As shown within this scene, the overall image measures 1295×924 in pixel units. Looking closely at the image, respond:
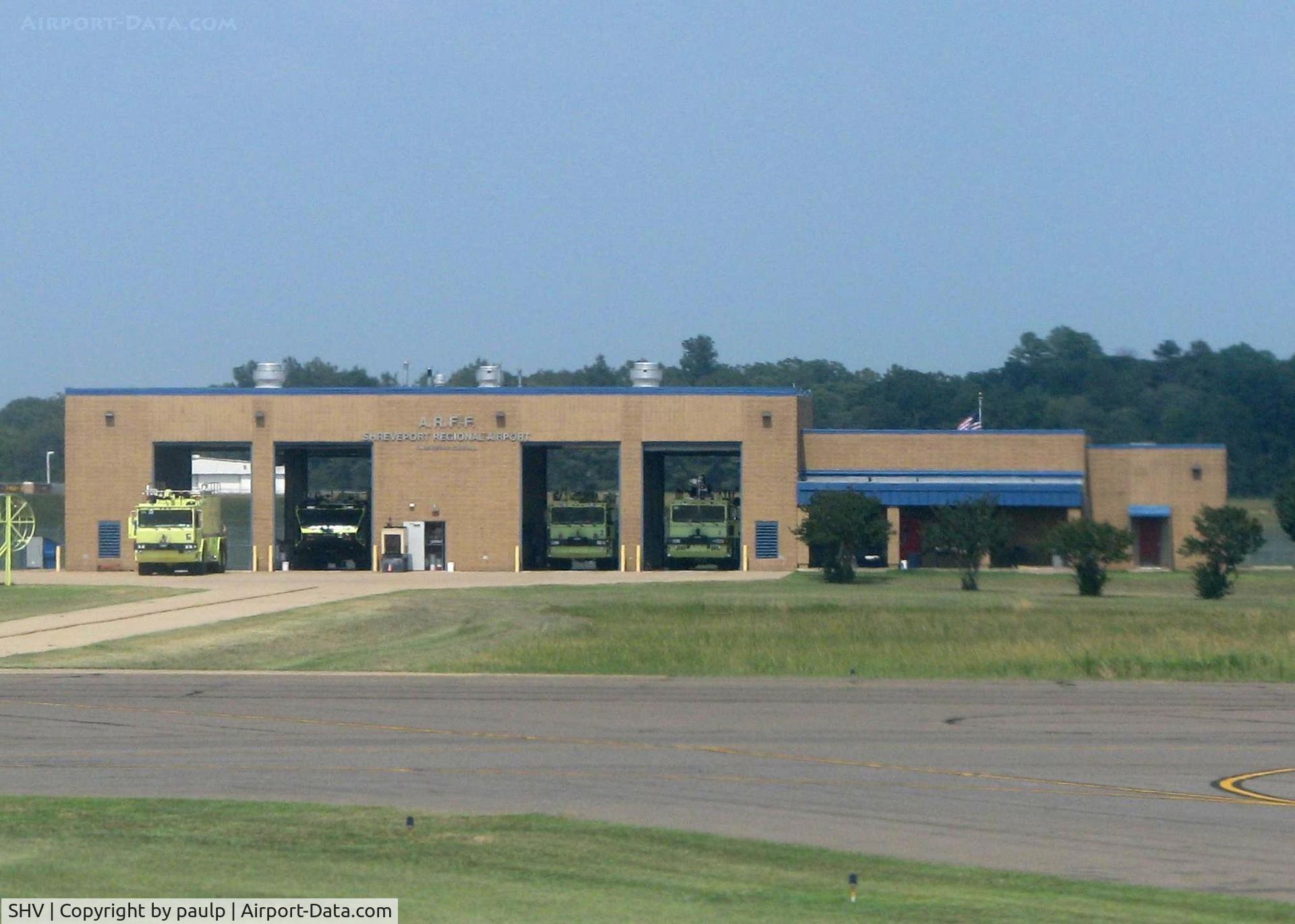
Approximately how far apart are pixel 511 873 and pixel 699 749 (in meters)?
6.96

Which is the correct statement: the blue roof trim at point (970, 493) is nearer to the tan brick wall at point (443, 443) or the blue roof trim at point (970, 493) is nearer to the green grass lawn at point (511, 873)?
the tan brick wall at point (443, 443)

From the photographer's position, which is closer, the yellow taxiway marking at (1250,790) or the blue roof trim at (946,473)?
the yellow taxiway marking at (1250,790)

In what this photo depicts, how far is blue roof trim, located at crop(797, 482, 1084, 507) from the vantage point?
66.6 m

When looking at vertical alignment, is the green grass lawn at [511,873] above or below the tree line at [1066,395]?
below

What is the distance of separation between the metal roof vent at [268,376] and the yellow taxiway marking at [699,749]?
48725 millimetres

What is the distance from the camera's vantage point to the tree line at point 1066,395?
127250 millimetres

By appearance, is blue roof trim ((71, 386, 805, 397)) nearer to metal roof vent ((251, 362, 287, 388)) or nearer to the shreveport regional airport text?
metal roof vent ((251, 362, 287, 388))

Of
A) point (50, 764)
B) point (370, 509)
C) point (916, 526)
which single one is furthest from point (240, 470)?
point (50, 764)

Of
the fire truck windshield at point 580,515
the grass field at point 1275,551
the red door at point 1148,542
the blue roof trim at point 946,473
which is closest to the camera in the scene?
the fire truck windshield at point 580,515

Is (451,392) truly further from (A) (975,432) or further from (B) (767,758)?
(B) (767,758)

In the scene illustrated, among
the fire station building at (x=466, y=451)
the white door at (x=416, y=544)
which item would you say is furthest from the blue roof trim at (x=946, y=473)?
the white door at (x=416, y=544)

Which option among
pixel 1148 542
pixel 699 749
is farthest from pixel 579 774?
pixel 1148 542

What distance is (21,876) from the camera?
10.2 meters

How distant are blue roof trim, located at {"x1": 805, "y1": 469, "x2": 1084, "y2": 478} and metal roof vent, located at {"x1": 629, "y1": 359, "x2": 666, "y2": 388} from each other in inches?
313
